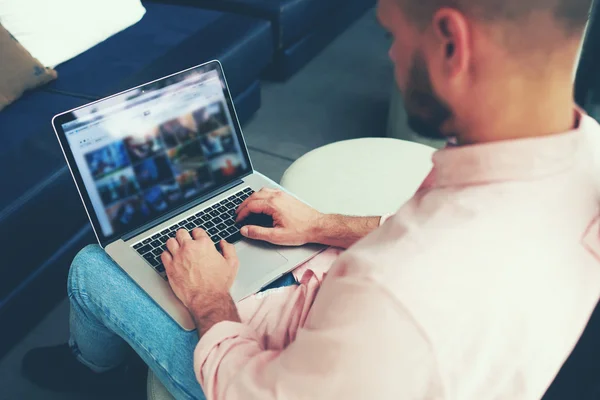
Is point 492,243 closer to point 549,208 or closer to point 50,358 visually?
point 549,208

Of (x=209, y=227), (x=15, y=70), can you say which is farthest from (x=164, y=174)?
(x=15, y=70)

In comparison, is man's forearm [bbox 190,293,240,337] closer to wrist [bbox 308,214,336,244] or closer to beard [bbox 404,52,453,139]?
wrist [bbox 308,214,336,244]

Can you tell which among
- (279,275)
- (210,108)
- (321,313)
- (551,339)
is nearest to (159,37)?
(210,108)

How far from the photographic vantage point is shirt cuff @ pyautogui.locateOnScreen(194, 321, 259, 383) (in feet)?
2.31

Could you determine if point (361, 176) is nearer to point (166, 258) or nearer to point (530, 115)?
point (166, 258)

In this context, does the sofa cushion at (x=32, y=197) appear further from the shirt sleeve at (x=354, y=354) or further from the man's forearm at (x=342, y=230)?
the shirt sleeve at (x=354, y=354)

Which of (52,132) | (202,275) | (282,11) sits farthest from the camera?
(282,11)

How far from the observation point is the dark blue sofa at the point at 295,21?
84.6 inches

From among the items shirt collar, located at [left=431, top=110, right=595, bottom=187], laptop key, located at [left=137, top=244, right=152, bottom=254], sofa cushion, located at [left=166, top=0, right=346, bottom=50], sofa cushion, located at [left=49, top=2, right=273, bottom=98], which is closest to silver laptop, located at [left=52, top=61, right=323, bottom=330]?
laptop key, located at [left=137, top=244, right=152, bottom=254]

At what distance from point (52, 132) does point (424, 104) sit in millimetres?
1161

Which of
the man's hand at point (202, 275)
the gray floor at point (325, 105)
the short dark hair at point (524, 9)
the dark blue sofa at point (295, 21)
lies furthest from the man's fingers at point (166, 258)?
the dark blue sofa at point (295, 21)

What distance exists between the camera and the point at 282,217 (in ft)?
3.16

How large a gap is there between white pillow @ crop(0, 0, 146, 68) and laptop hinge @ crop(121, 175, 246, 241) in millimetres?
967

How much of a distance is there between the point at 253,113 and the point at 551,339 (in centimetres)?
180
